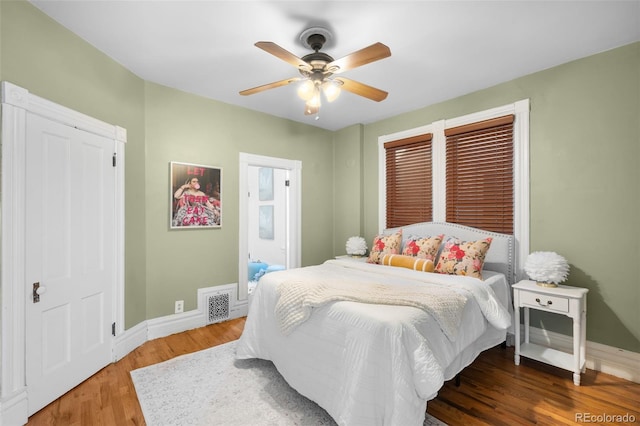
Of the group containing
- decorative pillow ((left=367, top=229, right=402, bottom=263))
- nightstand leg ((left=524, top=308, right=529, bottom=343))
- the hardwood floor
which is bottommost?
the hardwood floor

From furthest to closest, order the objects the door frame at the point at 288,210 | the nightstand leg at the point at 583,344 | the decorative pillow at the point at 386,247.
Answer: the door frame at the point at 288,210, the decorative pillow at the point at 386,247, the nightstand leg at the point at 583,344

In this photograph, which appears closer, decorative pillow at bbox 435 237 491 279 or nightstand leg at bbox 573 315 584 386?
nightstand leg at bbox 573 315 584 386

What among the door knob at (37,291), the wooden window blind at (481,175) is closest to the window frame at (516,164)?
the wooden window blind at (481,175)

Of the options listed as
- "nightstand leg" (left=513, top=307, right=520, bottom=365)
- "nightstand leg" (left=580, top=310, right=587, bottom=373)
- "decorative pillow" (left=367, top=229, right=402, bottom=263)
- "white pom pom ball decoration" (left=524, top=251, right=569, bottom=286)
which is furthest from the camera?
"decorative pillow" (left=367, top=229, right=402, bottom=263)

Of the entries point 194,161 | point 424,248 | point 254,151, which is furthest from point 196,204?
A: point 424,248

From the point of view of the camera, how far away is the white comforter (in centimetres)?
160

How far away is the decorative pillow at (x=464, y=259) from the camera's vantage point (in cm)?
278

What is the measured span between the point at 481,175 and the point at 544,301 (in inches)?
57.3

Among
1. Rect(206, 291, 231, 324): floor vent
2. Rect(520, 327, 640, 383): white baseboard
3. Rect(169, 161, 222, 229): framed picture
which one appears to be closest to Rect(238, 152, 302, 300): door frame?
Rect(206, 291, 231, 324): floor vent

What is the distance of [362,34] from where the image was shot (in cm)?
230

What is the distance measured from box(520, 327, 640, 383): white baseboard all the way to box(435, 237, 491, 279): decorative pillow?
3.09ft

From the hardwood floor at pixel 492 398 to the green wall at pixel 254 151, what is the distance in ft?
1.54

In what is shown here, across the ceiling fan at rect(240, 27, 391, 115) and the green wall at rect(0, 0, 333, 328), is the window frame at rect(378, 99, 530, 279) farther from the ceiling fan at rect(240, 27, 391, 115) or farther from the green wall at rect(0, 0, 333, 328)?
the green wall at rect(0, 0, 333, 328)

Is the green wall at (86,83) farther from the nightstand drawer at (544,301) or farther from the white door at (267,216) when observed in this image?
the nightstand drawer at (544,301)
